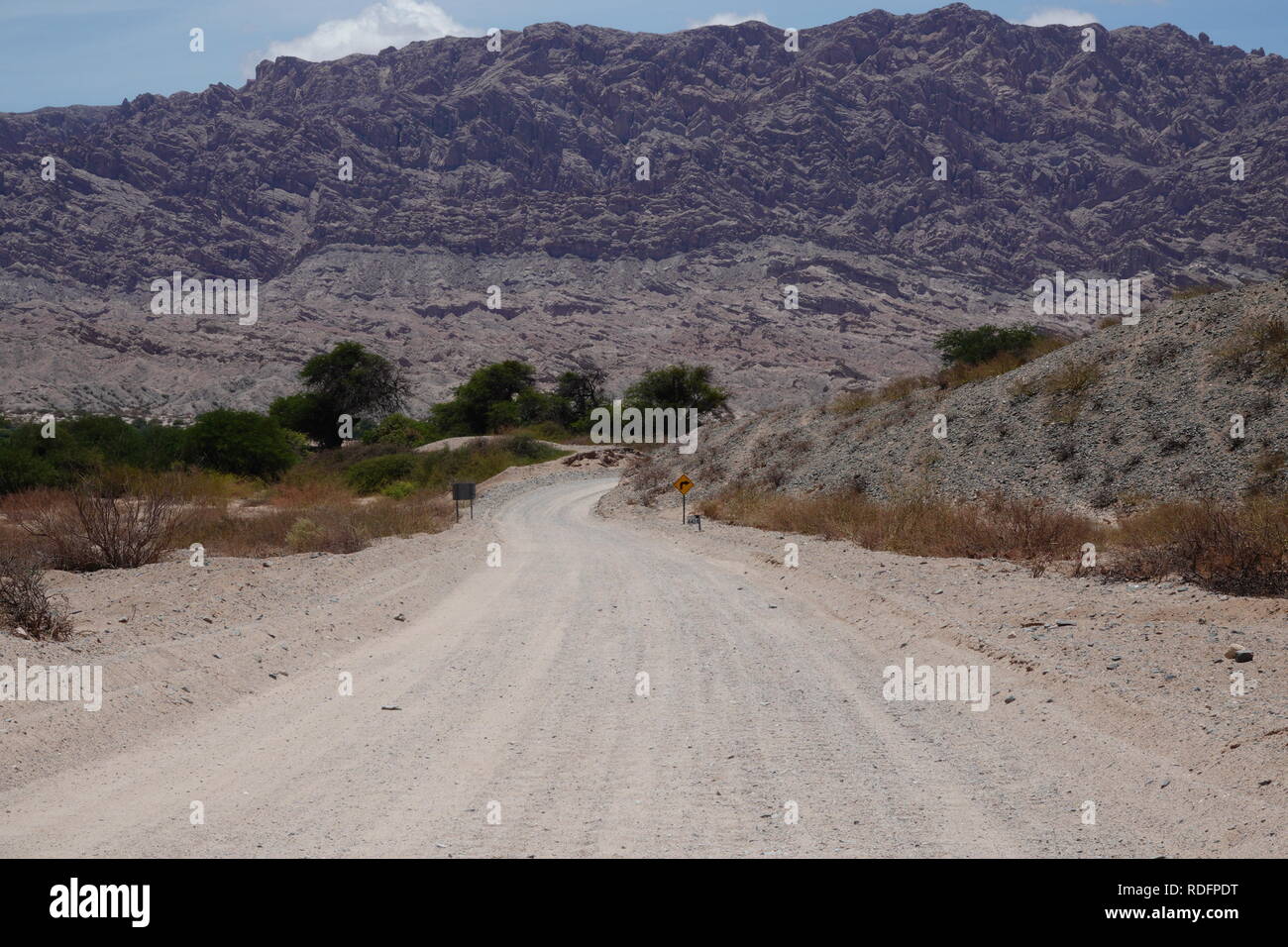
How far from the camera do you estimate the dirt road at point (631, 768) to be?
608cm

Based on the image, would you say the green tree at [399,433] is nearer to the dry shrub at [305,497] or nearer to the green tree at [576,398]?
the green tree at [576,398]

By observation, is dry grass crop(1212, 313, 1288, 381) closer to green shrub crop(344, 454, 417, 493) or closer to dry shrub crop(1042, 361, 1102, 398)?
dry shrub crop(1042, 361, 1102, 398)

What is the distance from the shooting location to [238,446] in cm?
5169

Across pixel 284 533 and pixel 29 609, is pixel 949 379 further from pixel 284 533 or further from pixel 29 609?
pixel 29 609

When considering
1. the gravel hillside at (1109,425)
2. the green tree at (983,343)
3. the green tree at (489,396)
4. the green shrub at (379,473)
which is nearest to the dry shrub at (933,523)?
the gravel hillside at (1109,425)

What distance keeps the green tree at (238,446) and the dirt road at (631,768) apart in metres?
41.4

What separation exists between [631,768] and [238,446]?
48.5 m

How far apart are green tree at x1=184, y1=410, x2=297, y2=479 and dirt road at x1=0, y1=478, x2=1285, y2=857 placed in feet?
136

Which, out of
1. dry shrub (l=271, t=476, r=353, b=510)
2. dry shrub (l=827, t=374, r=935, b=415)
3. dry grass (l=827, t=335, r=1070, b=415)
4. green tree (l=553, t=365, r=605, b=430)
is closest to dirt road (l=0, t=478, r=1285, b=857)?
dry shrub (l=271, t=476, r=353, b=510)

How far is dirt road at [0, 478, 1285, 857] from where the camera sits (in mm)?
6082

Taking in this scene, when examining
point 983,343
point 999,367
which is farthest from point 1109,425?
point 983,343
